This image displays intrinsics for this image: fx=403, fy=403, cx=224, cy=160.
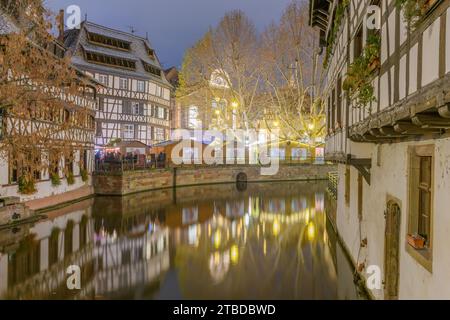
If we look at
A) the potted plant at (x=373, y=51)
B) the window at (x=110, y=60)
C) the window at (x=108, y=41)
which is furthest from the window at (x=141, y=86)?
the potted plant at (x=373, y=51)

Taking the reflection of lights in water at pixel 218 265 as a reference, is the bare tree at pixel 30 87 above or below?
above

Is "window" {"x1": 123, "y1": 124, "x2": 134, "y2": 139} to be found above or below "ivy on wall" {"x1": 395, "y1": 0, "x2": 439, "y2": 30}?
above

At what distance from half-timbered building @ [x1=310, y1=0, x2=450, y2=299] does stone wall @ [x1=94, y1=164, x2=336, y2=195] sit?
18152 millimetres

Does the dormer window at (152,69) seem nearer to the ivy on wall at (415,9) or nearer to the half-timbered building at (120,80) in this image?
the half-timbered building at (120,80)

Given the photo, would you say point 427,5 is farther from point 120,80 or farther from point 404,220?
point 120,80

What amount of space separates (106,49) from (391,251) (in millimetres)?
34209

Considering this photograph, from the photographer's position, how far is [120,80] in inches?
1394

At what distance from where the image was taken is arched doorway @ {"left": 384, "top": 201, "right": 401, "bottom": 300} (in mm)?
6207

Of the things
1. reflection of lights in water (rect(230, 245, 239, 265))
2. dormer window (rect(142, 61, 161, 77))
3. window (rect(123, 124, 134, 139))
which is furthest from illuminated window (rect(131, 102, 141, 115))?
reflection of lights in water (rect(230, 245, 239, 265))

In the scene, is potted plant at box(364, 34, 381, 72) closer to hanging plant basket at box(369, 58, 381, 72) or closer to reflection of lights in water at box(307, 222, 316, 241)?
hanging plant basket at box(369, 58, 381, 72)

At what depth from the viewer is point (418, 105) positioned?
140 inches

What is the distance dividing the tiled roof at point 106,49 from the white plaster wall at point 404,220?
1154 inches

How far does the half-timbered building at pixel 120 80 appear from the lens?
34.0 meters

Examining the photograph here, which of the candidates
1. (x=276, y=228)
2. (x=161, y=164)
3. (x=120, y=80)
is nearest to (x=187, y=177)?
(x=161, y=164)
